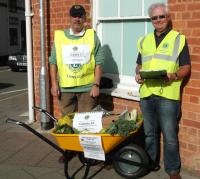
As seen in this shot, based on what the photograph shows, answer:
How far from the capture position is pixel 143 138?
553cm

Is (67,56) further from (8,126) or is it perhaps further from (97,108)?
(8,126)

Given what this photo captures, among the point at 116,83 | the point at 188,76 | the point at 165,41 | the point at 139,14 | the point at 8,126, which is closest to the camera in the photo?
the point at 165,41

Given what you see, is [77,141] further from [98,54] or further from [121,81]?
[121,81]

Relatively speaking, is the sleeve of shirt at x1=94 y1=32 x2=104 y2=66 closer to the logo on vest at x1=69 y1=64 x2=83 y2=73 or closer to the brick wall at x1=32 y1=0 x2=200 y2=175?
the logo on vest at x1=69 y1=64 x2=83 y2=73

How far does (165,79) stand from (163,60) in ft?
0.73

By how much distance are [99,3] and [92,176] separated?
2.62 meters

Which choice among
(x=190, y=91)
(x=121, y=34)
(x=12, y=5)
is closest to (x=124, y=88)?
(x=121, y=34)

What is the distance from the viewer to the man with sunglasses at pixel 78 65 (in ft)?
17.1

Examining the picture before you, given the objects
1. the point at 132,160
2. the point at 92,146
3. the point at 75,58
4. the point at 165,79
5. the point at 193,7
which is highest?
the point at 193,7

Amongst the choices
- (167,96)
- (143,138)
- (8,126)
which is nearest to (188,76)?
(167,96)

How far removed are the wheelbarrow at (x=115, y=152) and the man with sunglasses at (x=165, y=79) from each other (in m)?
0.26

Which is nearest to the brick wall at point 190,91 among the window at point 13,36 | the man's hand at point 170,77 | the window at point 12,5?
the man's hand at point 170,77

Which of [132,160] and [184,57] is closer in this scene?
[184,57]

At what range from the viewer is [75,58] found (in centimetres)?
521
